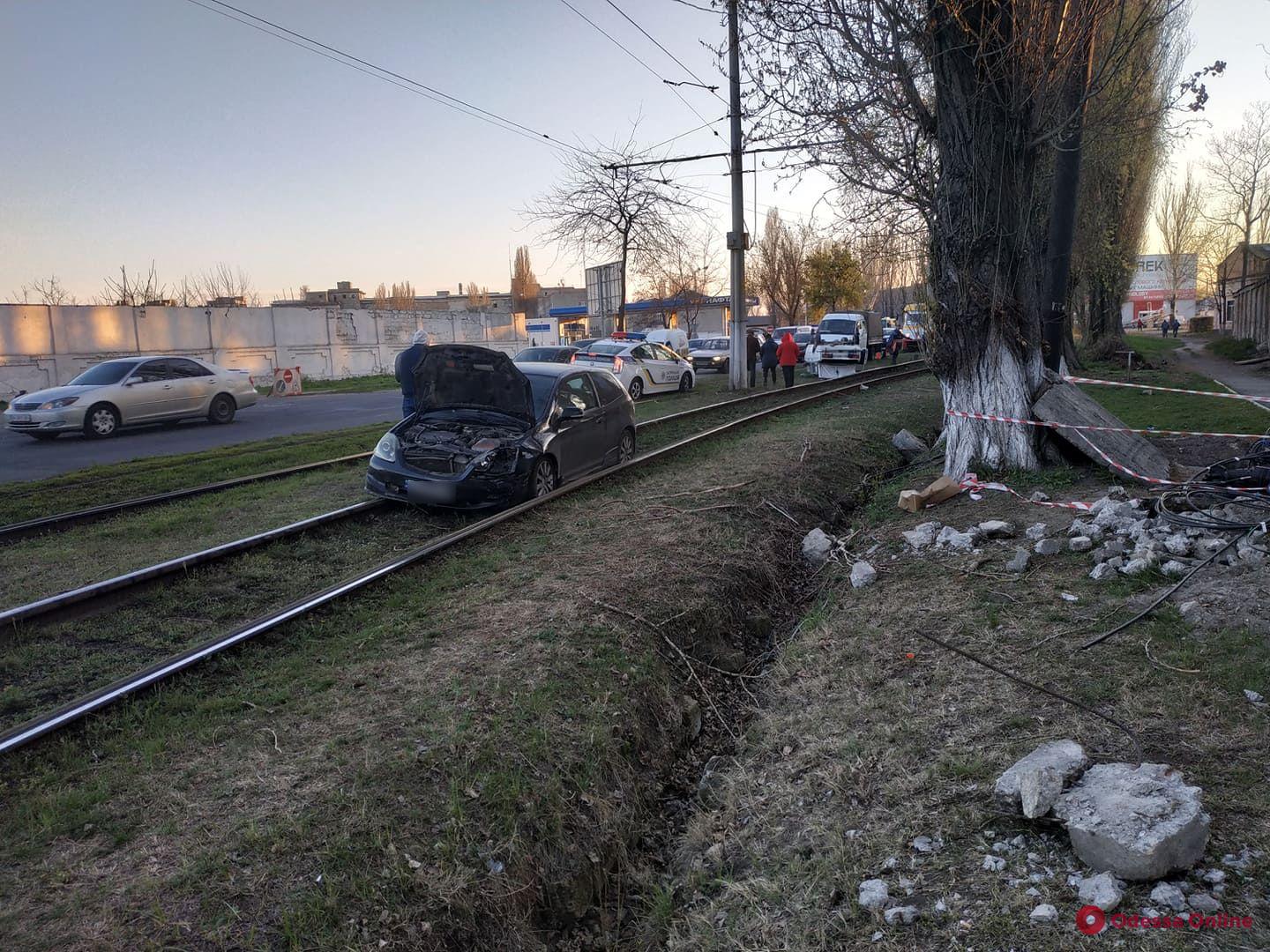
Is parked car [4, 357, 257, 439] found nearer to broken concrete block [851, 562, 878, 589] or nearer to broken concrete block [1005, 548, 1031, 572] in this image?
broken concrete block [851, 562, 878, 589]

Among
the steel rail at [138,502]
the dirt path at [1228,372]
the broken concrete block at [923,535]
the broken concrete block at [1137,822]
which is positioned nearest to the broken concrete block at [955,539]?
the broken concrete block at [923,535]

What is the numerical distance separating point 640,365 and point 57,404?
12568 millimetres

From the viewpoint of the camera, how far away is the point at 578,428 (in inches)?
420

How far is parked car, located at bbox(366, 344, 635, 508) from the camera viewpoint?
9.01 meters

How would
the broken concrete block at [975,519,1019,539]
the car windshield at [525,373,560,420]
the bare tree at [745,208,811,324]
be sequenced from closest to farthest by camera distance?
1. the broken concrete block at [975,519,1019,539]
2. the car windshield at [525,373,560,420]
3. the bare tree at [745,208,811,324]

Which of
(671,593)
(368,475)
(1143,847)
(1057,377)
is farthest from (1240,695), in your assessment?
(368,475)

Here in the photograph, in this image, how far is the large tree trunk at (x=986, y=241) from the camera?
9586 millimetres

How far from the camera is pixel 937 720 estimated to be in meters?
4.74

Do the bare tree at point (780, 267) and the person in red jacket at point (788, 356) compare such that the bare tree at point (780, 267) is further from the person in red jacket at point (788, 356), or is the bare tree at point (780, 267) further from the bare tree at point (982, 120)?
the bare tree at point (982, 120)

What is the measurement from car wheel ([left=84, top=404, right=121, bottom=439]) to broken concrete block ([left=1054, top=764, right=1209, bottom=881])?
17581 millimetres

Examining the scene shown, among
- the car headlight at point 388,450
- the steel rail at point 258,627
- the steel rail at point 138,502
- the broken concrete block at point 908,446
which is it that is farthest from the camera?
the broken concrete block at point 908,446

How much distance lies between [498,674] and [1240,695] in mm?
4048

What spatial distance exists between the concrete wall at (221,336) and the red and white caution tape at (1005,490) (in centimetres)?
2734

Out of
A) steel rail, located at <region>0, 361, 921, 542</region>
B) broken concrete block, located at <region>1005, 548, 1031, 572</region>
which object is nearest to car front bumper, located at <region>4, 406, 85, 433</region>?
steel rail, located at <region>0, 361, 921, 542</region>
